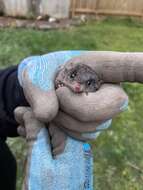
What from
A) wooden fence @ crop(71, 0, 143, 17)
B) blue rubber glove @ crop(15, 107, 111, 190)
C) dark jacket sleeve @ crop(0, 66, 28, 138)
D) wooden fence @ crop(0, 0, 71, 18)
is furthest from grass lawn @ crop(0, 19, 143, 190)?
blue rubber glove @ crop(15, 107, 111, 190)

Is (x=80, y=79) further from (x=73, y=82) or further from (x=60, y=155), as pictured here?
(x=60, y=155)

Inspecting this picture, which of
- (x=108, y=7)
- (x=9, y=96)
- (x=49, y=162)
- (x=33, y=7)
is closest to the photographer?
(x=49, y=162)

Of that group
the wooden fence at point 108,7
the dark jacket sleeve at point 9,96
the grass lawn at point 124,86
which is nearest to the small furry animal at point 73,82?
the dark jacket sleeve at point 9,96

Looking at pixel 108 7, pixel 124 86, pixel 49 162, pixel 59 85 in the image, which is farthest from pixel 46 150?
pixel 108 7

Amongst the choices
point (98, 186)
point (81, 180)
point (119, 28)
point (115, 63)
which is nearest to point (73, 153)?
point (81, 180)

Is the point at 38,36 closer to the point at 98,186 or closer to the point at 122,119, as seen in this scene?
the point at 122,119

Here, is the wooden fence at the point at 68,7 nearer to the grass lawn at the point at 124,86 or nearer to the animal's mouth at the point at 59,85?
the grass lawn at the point at 124,86
